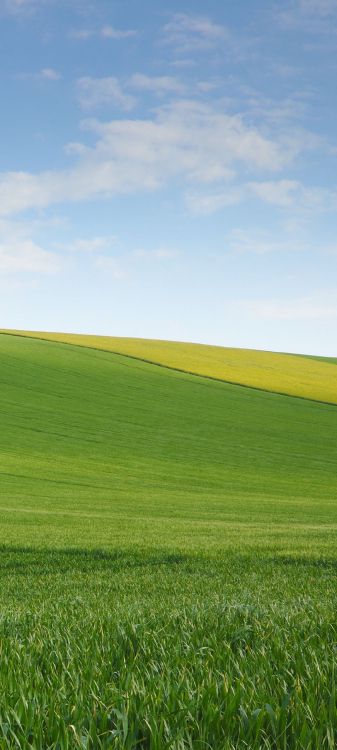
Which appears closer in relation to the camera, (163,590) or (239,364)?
(163,590)

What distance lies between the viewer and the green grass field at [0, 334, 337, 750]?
215 cm

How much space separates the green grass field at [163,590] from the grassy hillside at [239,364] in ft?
75.6

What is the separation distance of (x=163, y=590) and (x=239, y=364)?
76261 millimetres

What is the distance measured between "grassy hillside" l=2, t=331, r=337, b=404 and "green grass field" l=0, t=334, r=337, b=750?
23054 mm

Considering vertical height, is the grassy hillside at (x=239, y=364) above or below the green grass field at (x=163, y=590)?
above

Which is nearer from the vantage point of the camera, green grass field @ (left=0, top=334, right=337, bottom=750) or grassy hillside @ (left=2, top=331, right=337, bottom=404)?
green grass field @ (left=0, top=334, right=337, bottom=750)

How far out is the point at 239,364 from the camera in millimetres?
84125

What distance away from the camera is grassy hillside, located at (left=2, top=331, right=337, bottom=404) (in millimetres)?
71375

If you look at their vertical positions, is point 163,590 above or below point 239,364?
below

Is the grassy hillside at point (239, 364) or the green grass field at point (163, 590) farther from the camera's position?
the grassy hillside at point (239, 364)

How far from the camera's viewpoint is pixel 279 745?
203 centimetres

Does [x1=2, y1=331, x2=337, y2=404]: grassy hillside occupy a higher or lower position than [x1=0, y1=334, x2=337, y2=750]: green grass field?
higher

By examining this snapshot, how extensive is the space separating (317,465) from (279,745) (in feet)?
145

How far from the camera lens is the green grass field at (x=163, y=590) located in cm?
215
